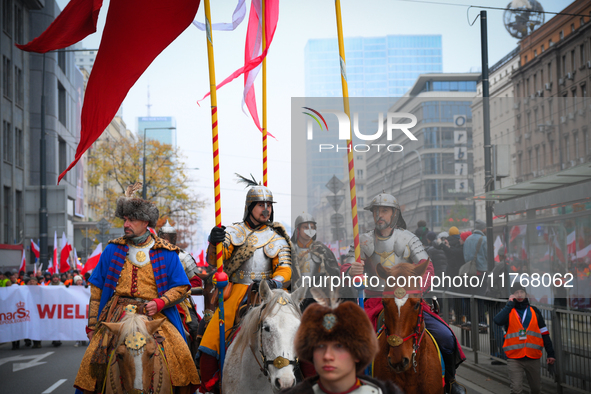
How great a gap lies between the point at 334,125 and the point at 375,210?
978mm

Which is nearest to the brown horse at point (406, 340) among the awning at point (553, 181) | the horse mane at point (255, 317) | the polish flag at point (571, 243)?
the horse mane at point (255, 317)

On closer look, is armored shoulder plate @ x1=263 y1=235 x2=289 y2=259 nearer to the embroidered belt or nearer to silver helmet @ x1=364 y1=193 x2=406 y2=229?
the embroidered belt

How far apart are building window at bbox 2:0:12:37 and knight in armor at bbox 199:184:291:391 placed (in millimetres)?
34498

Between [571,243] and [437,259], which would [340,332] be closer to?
[437,259]

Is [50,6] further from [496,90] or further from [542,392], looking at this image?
[542,392]

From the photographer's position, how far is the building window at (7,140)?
3677 centimetres

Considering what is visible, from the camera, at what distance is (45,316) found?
639 inches

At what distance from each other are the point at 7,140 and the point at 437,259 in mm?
35572

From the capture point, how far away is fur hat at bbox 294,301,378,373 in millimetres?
3131

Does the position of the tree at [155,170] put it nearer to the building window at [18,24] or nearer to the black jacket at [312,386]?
the building window at [18,24]

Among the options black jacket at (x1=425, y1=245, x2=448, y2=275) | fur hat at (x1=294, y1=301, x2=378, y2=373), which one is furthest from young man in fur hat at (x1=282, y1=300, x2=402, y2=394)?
black jacket at (x1=425, y1=245, x2=448, y2=275)

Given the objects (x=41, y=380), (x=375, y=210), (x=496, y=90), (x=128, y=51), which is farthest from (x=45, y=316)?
(x=496, y=90)

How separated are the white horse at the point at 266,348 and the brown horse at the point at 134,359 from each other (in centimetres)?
61

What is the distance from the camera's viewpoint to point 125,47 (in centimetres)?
698
